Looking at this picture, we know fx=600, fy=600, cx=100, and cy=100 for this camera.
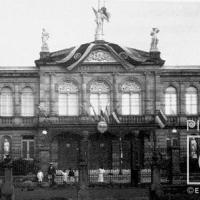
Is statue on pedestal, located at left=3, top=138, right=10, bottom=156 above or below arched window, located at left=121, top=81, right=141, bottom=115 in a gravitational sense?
below

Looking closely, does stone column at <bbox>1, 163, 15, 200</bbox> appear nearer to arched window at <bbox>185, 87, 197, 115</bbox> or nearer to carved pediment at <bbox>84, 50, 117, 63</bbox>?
carved pediment at <bbox>84, 50, 117, 63</bbox>

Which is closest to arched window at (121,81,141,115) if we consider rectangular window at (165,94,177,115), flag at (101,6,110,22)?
rectangular window at (165,94,177,115)

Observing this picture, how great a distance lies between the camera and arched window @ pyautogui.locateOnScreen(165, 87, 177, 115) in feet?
157

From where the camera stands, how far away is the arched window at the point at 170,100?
157 ft

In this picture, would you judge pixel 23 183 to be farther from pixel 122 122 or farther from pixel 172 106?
pixel 172 106

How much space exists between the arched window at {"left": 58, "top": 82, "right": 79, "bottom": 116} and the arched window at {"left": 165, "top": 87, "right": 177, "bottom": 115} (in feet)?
23.8

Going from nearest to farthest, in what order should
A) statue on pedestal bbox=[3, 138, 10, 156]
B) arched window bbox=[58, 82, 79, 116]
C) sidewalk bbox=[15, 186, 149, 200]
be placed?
sidewalk bbox=[15, 186, 149, 200], statue on pedestal bbox=[3, 138, 10, 156], arched window bbox=[58, 82, 79, 116]

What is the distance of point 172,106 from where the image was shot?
48.0 metres

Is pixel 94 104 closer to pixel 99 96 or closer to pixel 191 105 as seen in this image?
pixel 99 96

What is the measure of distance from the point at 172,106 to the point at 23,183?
56.4 ft

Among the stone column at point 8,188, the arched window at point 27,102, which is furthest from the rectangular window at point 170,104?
the stone column at point 8,188

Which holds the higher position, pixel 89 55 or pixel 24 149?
pixel 89 55

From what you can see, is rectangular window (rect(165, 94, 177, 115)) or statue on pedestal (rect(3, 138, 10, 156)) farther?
rectangular window (rect(165, 94, 177, 115))

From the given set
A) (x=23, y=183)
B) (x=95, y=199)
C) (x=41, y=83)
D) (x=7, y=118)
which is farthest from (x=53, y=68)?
(x=95, y=199)
